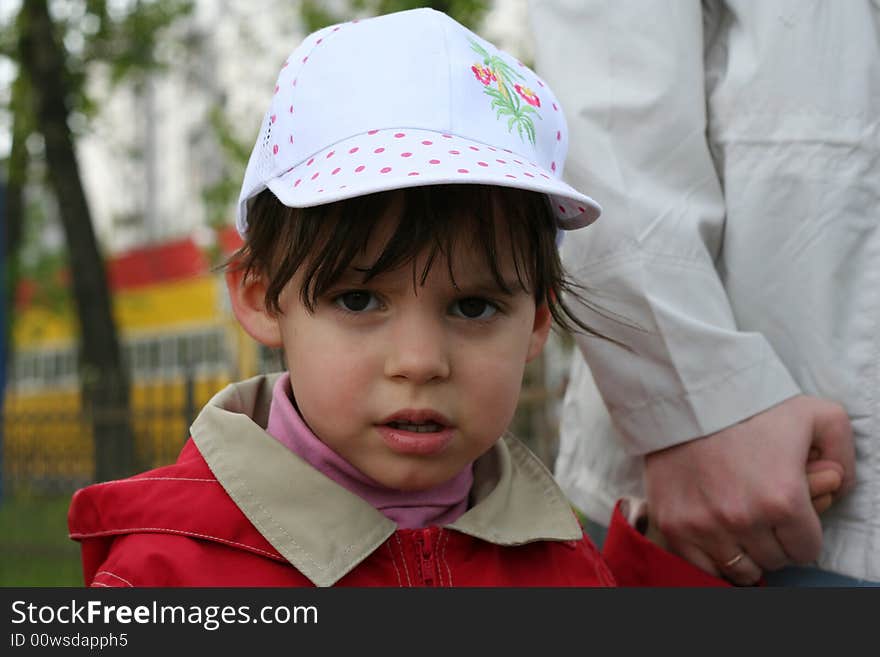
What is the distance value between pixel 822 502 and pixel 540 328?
55cm

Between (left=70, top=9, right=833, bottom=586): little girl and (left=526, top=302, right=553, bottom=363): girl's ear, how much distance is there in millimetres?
115

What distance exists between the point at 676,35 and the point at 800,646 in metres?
1.02

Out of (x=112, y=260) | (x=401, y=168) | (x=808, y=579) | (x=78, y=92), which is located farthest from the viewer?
(x=112, y=260)

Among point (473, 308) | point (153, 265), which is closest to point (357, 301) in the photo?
point (473, 308)

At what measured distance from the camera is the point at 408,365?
1.52m

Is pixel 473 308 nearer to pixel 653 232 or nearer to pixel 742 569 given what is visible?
pixel 653 232

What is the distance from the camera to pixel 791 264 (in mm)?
1783

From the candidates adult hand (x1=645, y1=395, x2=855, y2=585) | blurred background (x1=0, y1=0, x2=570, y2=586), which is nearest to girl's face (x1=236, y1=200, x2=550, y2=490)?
adult hand (x1=645, y1=395, x2=855, y2=585)

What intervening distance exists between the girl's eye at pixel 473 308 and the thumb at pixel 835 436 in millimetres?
560

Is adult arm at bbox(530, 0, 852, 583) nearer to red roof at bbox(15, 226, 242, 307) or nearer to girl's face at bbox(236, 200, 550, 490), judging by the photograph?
girl's face at bbox(236, 200, 550, 490)

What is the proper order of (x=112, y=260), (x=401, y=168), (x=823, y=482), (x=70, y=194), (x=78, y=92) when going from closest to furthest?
(x=401, y=168) < (x=823, y=482) < (x=70, y=194) < (x=78, y=92) < (x=112, y=260)

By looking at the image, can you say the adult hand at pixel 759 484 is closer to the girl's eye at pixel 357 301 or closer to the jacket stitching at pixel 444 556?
the jacket stitching at pixel 444 556

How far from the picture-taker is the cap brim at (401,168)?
1486 millimetres

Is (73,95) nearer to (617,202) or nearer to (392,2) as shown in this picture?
(392,2)
